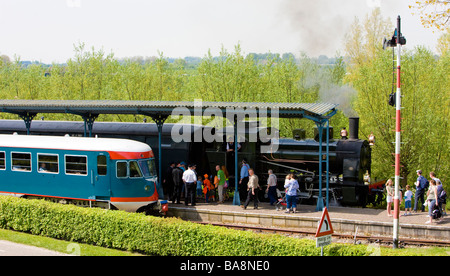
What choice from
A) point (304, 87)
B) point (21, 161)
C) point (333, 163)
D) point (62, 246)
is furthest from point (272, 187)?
point (304, 87)

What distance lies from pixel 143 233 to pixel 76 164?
5239 mm

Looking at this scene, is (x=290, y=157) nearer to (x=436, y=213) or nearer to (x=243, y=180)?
(x=243, y=180)

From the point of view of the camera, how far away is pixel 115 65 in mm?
39625

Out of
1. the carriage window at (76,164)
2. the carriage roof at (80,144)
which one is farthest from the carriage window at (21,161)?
the carriage window at (76,164)

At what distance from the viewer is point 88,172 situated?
17.5 metres

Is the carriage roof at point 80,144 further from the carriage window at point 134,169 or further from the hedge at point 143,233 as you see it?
the hedge at point 143,233

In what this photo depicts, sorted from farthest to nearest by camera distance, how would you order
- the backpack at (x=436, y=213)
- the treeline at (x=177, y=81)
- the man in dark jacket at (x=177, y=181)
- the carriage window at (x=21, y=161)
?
the treeline at (x=177, y=81), the man in dark jacket at (x=177, y=181), the carriage window at (x=21, y=161), the backpack at (x=436, y=213)

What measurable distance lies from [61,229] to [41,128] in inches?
459

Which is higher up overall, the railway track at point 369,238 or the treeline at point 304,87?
the treeline at point 304,87

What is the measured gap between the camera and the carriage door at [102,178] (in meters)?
17.3

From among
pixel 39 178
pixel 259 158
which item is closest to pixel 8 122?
pixel 39 178

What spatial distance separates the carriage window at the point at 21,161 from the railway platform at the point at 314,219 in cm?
573

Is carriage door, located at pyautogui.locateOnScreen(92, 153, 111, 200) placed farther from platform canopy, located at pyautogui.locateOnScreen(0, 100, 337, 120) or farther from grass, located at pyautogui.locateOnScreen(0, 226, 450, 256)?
platform canopy, located at pyautogui.locateOnScreen(0, 100, 337, 120)
